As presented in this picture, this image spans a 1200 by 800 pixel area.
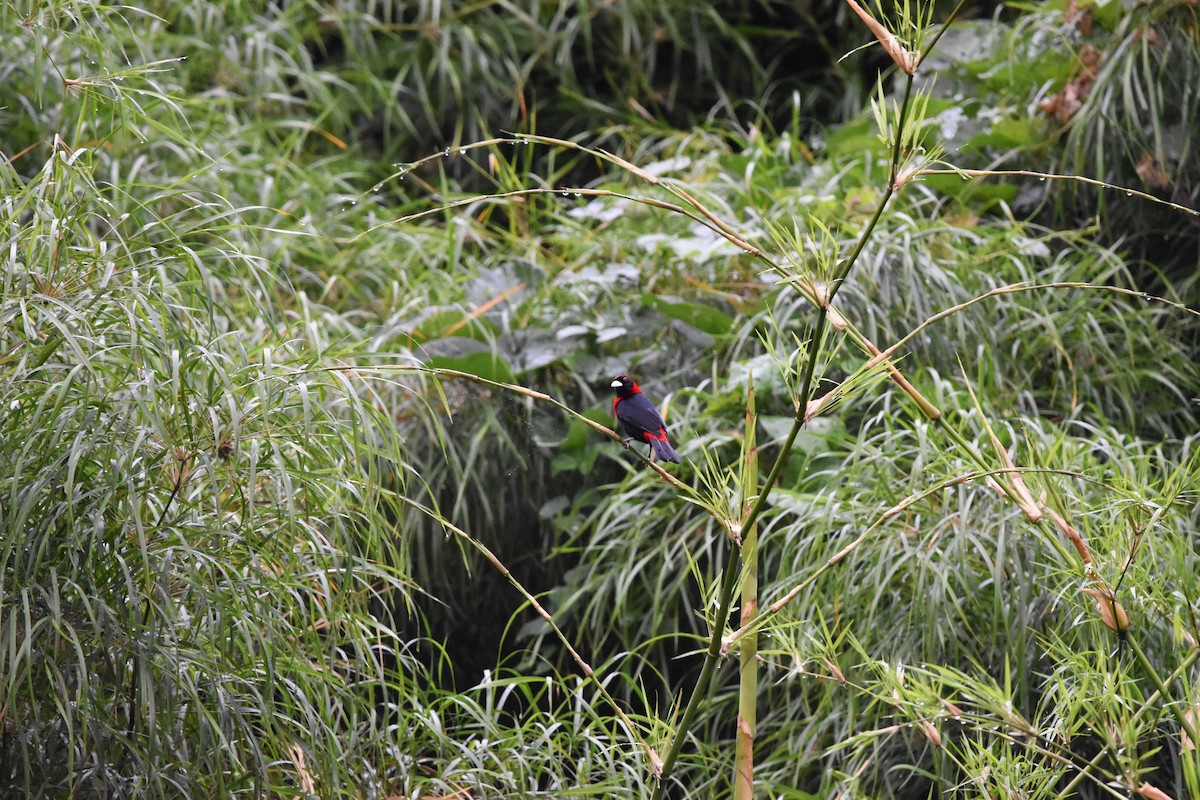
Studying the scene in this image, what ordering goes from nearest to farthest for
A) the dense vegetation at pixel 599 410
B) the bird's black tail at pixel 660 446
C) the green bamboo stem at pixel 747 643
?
the green bamboo stem at pixel 747 643, the dense vegetation at pixel 599 410, the bird's black tail at pixel 660 446

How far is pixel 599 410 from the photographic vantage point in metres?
2.39

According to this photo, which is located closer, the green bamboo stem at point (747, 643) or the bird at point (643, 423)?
the green bamboo stem at point (747, 643)

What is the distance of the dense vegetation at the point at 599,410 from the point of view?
135cm

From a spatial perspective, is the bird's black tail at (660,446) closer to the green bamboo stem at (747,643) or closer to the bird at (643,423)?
the bird at (643,423)

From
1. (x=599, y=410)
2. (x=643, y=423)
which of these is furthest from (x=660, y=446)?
(x=599, y=410)

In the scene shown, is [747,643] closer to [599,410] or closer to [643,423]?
[643,423]

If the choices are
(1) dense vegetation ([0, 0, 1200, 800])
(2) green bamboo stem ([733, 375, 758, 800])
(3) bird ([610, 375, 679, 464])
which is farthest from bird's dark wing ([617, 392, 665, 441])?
(2) green bamboo stem ([733, 375, 758, 800])

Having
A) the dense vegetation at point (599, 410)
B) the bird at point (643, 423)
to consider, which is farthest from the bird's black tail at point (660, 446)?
the dense vegetation at point (599, 410)

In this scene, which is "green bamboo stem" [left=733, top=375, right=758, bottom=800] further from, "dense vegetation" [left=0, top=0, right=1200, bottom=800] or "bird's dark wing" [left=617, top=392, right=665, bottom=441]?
"bird's dark wing" [left=617, top=392, right=665, bottom=441]

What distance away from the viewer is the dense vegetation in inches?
53.2

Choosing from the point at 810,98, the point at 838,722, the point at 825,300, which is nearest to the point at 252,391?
the point at 825,300

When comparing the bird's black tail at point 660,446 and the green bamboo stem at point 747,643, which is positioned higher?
the green bamboo stem at point 747,643

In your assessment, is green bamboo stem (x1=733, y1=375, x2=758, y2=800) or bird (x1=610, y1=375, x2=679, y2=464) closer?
green bamboo stem (x1=733, y1=375, x2=758, y2=800)

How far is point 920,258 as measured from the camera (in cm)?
247
